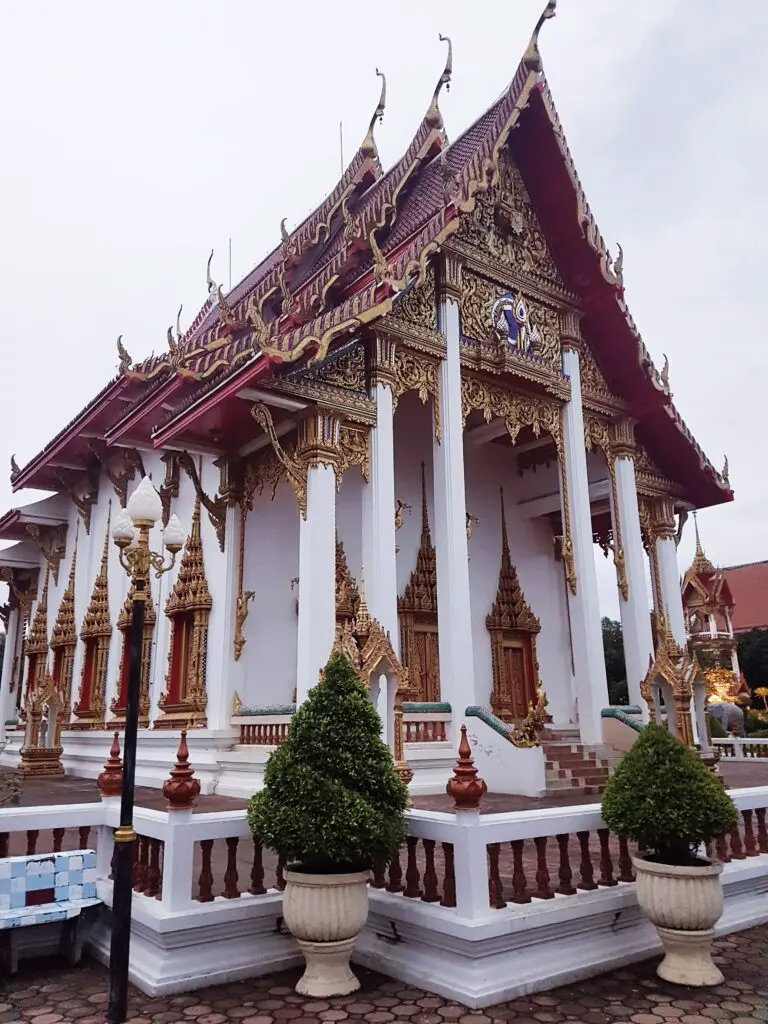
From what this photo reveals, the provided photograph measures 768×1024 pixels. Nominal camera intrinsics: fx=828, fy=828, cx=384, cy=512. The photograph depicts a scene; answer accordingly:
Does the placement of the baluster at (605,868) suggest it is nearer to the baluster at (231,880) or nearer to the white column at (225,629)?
the baluster at (231,880)

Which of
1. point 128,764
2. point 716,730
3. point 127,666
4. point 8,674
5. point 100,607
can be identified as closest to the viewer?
point 128,764

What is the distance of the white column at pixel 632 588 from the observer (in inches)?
378

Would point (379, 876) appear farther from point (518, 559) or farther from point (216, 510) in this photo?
point (518, 559)

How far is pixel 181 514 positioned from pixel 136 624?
6.11 meters

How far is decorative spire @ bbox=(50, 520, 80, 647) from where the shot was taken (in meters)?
12.2

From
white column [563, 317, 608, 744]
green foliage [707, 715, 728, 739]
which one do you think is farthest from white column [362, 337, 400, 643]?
green foliage [707, 715, 728, 739]

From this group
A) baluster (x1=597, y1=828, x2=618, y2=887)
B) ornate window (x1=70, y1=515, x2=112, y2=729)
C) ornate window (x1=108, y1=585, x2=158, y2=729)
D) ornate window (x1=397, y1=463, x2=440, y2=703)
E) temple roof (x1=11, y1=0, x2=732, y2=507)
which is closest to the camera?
baluster (x1=597, y1=828, x2=618, y2=887)

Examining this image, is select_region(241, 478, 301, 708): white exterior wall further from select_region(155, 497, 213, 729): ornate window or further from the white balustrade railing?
the white balustrade railing

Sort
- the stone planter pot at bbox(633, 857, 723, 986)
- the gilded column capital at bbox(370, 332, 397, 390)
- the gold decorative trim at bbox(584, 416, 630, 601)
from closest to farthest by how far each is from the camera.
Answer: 1. the stone planter pot at bbox(633, 857, 723, 986)
2. the gilded column capital at bbox(370, 332, 397, 390)
3. the gold decorative trim at bbox(584, 416, 630, 601)

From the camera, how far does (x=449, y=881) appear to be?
3648 mm

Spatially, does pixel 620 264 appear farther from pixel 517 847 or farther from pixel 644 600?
pixel 517 847

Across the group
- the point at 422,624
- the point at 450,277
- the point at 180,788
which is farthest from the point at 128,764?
the point at 450,277

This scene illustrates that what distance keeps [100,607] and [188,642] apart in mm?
3089

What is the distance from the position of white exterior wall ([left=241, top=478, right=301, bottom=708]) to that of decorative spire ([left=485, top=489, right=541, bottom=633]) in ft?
9.87
